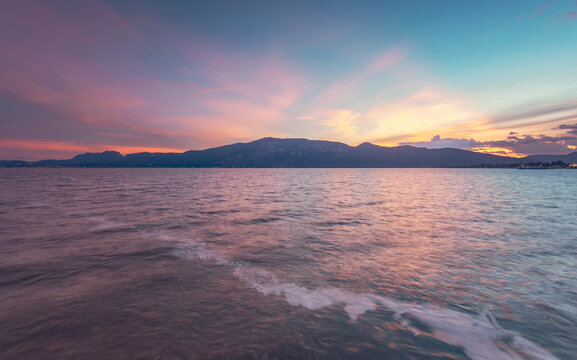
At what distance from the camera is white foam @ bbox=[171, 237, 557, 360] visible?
6445 mm

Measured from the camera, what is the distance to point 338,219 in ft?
77.6

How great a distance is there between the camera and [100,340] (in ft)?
21.1

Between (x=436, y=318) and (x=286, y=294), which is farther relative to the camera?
(x=286, y=294)

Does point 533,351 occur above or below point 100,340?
below

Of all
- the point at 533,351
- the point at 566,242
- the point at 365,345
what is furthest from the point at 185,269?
the point at 566,242

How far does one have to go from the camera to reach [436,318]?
25.3ft

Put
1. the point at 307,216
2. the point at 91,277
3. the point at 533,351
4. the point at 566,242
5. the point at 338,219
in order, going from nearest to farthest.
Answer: the point at 533,351
the point at 91,277
the point at 566,242
the point at 338,219
the point at 307,216

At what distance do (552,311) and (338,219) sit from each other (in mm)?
16113

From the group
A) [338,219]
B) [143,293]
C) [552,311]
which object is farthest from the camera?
[338,219]

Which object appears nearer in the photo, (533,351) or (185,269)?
(533,351)

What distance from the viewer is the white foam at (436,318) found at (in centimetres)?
645

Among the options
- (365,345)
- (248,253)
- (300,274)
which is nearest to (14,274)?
(248,253)

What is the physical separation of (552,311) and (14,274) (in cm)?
2191

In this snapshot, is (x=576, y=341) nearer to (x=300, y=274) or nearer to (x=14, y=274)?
(x=300, y=274)
